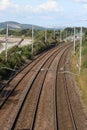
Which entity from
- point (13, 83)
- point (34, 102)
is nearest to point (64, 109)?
point (34, 102)

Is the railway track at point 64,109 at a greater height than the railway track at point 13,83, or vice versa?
the railway track at point 13,83

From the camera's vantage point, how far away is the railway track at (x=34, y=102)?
25.0 metres

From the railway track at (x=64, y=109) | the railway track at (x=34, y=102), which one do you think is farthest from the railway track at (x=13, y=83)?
the railway track at (x=64, y=109)

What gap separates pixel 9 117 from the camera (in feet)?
86.8

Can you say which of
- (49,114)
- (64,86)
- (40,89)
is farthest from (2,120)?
(64,86)

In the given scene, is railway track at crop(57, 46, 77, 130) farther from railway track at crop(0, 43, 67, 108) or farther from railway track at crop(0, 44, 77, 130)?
railway track at crop(0, 43, 67, 108)

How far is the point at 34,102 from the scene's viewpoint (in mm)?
31609

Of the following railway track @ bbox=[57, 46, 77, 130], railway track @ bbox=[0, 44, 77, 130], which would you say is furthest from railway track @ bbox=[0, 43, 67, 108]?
railway track @ bbox=[57, 46, 77, 130]

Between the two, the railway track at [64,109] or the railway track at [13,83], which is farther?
the railway track at [13,83]

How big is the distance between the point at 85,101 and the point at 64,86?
764cm

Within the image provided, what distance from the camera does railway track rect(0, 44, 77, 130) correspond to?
25.0 meters

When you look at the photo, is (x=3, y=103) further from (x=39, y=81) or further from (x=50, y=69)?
(x=50, y=69)

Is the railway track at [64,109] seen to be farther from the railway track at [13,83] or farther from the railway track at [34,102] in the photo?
the railway track at [13,83]

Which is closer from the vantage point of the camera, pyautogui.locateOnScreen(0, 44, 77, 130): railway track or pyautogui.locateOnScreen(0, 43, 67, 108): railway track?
pyautogui.locateOnScreen(0, 44, 77, 130): railway track
